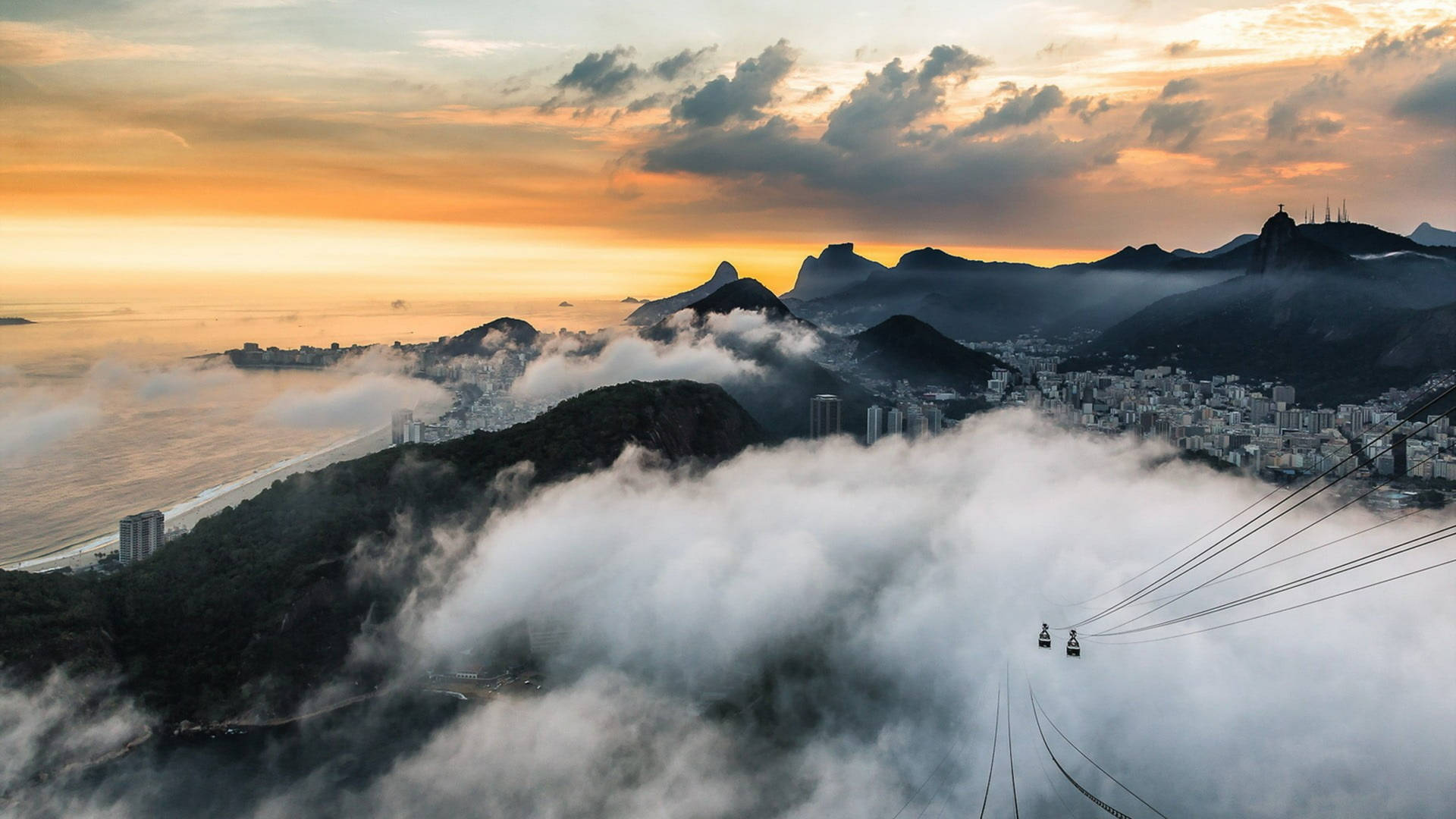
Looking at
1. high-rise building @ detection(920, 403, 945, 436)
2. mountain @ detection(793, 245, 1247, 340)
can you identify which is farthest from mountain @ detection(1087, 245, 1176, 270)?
high-rise building @ detection(920, 403, 945, 436)

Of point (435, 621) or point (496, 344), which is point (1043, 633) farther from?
point (496, 344)

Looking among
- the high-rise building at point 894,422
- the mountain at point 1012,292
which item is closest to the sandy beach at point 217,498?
the high-rise building at point 894,422

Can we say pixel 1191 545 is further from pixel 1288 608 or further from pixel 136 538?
pixel 136 538

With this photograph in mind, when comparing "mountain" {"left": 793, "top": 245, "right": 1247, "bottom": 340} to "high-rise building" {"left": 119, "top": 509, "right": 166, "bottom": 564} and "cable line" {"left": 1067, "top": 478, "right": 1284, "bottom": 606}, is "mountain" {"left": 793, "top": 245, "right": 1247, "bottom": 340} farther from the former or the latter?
"high-rise building" {"left": 119, "top": 509, "right": 166, "bottom": 564}

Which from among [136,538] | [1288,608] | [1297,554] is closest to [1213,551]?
[1297,554]

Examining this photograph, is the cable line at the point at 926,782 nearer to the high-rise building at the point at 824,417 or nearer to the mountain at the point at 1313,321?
the high-rise building at the point at 824,417

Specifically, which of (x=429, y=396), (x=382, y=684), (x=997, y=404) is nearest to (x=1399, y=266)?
(x=997, y=404)
